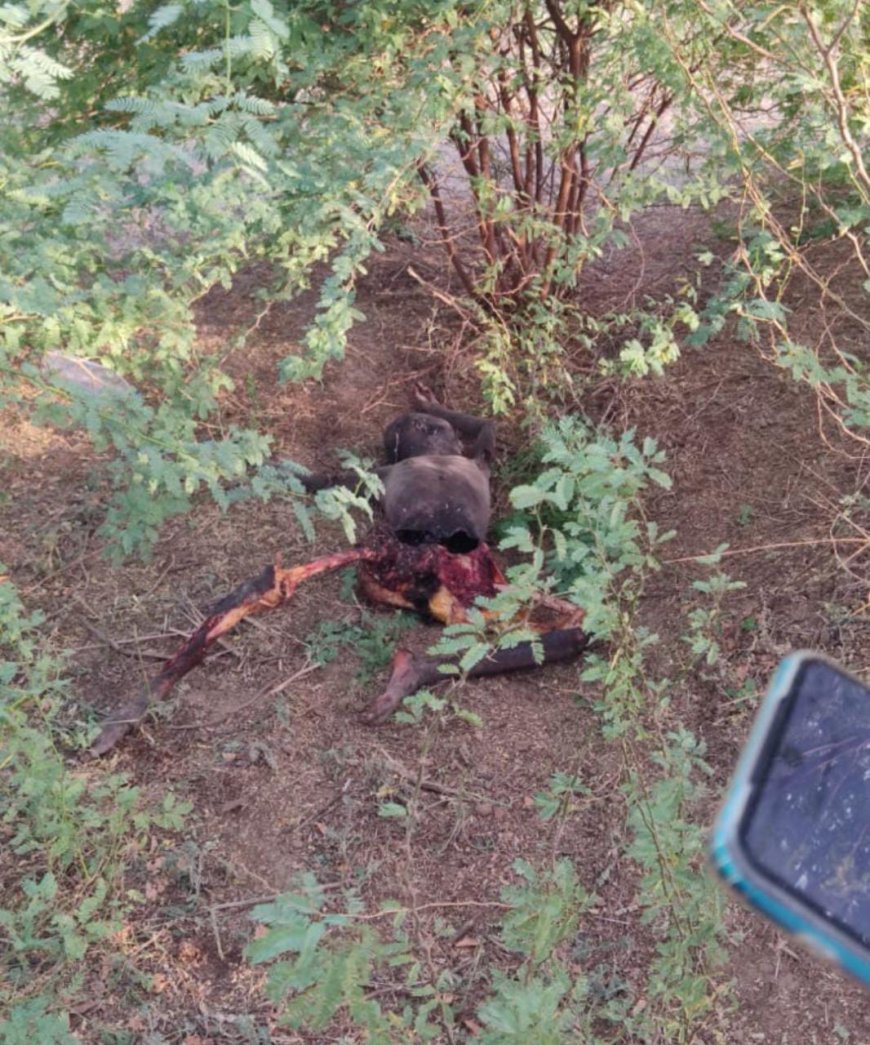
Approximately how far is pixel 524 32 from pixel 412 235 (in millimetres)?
1493

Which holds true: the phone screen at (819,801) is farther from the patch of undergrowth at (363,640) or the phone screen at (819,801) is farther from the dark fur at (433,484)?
the dark fur at (433,484)

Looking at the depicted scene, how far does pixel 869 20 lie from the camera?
10.8ft

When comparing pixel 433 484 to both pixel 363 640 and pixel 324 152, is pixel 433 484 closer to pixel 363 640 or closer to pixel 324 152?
pixel 363 640

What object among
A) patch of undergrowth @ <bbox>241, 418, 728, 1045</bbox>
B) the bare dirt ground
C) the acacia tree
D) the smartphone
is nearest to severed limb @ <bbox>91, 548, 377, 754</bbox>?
the bare dirt ground

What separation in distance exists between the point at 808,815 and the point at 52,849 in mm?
2106

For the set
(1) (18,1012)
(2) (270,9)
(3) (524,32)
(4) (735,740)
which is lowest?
(4) (735,740)

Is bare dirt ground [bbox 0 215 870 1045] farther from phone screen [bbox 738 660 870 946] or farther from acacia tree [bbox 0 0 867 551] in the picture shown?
phone screen [bbox 738 660 870 946]

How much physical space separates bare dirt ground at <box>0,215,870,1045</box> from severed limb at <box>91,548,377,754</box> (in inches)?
2.4

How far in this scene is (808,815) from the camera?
90 cm

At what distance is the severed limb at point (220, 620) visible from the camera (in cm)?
312

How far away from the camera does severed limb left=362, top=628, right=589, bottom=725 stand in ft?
10.4

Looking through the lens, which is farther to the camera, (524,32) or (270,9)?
(524,32)

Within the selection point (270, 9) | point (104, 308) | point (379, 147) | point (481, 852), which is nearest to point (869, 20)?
point (379, 147)

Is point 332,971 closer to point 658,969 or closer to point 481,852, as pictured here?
point 658,969
